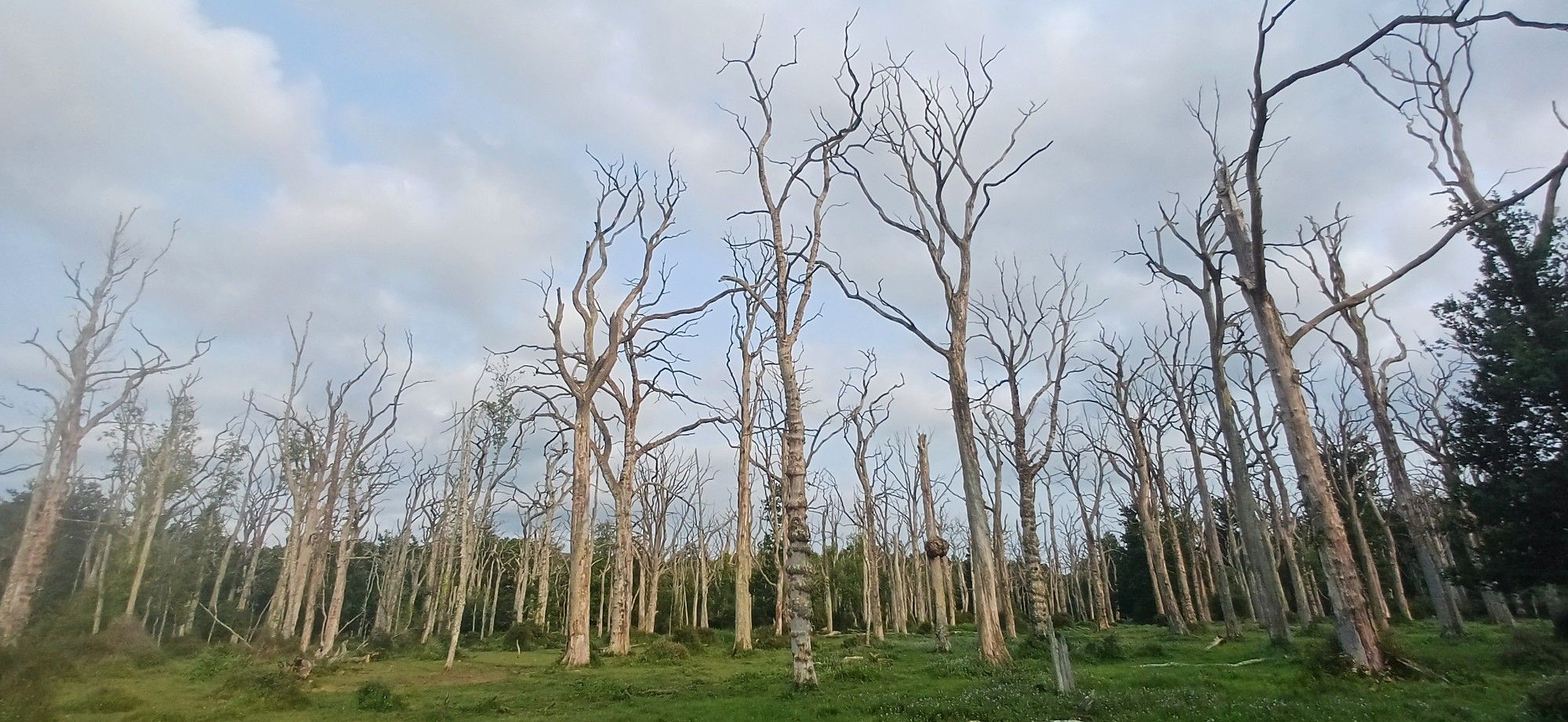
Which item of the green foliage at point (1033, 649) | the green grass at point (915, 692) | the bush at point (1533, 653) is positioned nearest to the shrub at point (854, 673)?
the green grass at point (915, 692)

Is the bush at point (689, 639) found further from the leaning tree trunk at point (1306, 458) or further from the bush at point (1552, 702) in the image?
the bush at point (1552, 702)

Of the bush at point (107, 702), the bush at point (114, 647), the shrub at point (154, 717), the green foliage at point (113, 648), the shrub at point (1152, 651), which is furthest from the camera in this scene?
the shrub at point (1152, 651)

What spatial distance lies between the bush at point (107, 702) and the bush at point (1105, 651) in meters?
20.3

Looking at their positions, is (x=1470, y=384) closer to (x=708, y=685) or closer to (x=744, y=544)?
(x=708, y=685)

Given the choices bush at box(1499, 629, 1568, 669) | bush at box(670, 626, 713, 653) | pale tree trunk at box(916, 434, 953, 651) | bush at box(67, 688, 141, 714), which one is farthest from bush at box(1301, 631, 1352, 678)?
bush at box(67, 688, 141, 714)

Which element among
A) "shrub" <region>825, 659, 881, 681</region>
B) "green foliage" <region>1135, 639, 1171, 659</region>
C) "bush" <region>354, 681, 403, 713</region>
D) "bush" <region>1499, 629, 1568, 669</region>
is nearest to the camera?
"bush" <region>1499, 629, 1568, 669</region>

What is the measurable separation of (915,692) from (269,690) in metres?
12.3

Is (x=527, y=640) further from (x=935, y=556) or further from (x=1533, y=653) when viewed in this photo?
(x=1533, y=653)

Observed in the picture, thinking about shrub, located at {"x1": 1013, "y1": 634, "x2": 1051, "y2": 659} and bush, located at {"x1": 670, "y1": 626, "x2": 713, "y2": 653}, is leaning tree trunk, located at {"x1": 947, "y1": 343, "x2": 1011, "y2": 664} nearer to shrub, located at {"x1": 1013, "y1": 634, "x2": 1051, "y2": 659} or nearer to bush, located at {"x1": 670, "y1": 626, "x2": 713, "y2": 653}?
shrub, located at {"x1": 1013, "y1": 634, "x2": 1051, "y2": 659}

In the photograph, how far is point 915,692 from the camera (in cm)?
1252

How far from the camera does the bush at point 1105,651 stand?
18844 millimetres

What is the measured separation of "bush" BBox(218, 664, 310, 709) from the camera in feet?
45.0

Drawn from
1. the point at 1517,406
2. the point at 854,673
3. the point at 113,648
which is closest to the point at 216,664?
the point at 113,648

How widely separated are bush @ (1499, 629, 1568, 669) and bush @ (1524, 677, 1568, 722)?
5.33 m
